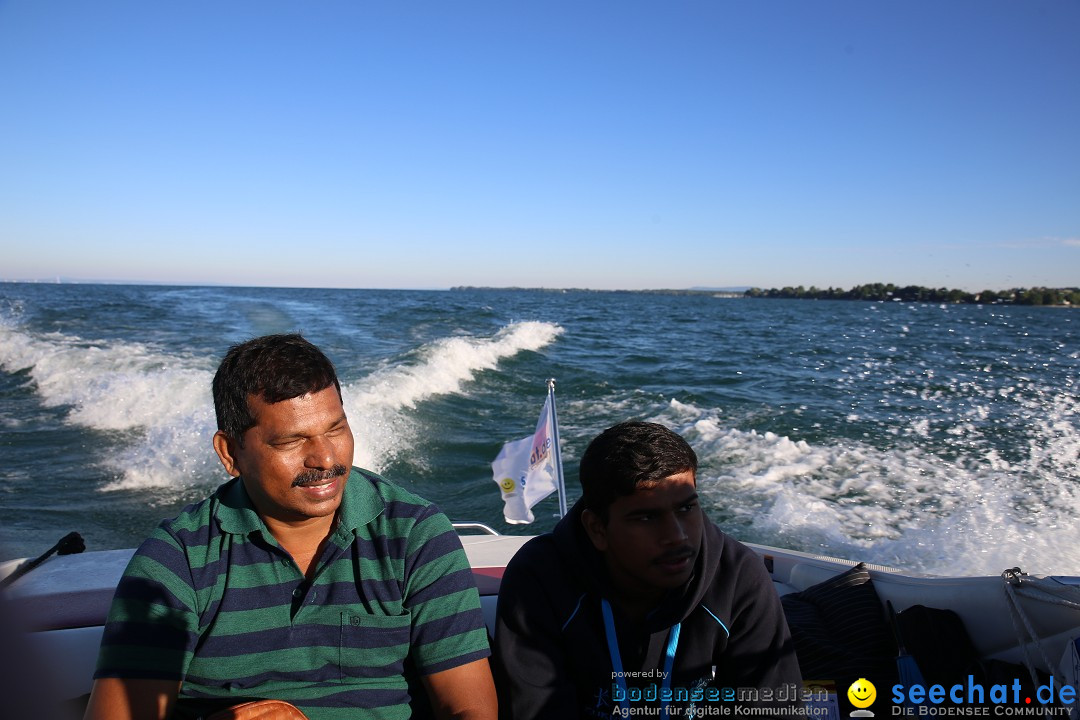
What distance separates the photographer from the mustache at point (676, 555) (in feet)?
6.68

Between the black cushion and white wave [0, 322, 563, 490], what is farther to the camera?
white wave [0, 322, 563, 490]

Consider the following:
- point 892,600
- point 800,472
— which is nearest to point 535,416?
point 800,472

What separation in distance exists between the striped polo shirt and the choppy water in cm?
40

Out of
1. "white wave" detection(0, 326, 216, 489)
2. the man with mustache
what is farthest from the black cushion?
"white wave" detection(0, 326, 216, 489)

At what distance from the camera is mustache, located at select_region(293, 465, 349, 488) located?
6.36 feet

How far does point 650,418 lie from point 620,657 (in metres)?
10.2

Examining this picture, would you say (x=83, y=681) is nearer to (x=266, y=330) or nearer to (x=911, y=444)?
(x=911, y=444)

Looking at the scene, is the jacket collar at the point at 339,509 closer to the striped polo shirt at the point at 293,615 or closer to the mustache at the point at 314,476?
the striped polo shirt at the point at 293,615

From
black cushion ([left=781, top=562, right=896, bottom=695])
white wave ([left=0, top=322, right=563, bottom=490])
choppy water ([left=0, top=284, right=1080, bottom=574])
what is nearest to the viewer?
black cushion ([left=781, top=562, right=896, bottom=695])

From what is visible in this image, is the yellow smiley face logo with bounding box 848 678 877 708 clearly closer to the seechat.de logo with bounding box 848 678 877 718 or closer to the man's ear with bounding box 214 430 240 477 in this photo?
the seechat.de logo with bounding box 848 678 877 718

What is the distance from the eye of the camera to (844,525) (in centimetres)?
704

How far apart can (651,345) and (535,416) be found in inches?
524

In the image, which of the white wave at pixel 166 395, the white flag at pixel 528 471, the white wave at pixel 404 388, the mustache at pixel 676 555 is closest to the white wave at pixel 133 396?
the white wave at pixel 166 395

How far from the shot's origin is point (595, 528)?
2.18 m
